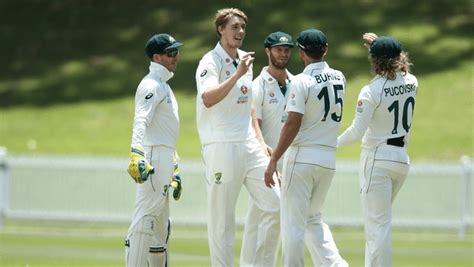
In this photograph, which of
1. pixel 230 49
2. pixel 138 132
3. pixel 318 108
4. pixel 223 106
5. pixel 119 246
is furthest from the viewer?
pixel 119 246

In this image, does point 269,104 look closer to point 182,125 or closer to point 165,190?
point 165,190

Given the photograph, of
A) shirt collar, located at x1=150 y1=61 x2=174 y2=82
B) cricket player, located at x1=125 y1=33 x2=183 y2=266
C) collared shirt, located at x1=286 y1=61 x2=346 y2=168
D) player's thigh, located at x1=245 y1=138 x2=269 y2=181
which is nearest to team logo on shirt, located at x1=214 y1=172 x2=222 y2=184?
player's thigh, located at x1=245 y1=138 x2=269 y2=181

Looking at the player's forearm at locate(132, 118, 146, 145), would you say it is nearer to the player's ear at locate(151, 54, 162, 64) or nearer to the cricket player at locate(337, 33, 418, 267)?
the player's ear at locate(151, 54, 162, 64)

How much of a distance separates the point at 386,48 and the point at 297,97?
0.99 m

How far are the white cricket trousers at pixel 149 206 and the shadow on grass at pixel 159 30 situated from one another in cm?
1855

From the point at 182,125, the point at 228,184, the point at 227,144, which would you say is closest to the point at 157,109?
the point at 227,144

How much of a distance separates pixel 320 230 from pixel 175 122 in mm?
1678

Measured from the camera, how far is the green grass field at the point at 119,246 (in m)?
13.8

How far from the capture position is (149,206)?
1002cm

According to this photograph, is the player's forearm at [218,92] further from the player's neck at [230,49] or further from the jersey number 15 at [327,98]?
the jersey number 15 at [327,98]

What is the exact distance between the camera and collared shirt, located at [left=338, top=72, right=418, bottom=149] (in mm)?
10117

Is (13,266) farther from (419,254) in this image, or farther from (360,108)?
(419,254)

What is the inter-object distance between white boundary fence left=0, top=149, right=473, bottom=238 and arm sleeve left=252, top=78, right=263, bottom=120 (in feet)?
28.0

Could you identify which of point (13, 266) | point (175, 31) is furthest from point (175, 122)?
point (175, 31)
